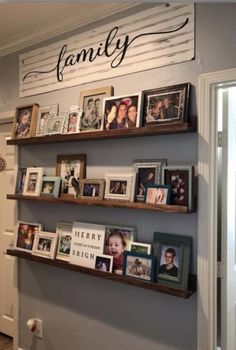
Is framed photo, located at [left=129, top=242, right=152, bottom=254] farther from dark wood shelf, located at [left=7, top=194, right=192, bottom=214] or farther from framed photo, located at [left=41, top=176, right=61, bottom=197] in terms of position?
framed photo, located at [left=41, top=176, right=61, bottom=197]

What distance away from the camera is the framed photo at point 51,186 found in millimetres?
2141

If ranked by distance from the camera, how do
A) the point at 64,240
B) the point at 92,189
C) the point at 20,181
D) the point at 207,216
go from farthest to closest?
the point at 20,181 < the point at 64,240 < the point at 92,189 < the point at 207,216

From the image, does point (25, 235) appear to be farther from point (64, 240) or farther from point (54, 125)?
point (54, 125)

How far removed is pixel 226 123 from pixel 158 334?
4.25ft

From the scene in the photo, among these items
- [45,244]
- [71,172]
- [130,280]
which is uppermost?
[71,172]

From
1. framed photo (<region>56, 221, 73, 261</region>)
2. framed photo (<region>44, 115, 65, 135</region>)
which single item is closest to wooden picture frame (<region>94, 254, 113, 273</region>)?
framed photo (<region>56, 221, 73, 261</region>)

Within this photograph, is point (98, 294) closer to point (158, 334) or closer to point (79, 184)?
point (158, 334)

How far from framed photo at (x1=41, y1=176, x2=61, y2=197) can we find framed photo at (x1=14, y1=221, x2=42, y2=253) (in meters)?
0.31

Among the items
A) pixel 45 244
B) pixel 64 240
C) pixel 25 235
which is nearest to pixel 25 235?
pixel 25 235

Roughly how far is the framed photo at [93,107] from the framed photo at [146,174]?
40cm

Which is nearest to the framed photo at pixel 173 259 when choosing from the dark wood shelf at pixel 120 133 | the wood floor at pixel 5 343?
the dark wood shelf at pixel 120 133

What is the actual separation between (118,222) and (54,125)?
86 cm

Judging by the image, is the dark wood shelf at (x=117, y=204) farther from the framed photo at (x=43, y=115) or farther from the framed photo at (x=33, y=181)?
the framed photo at (x=43, y=115)

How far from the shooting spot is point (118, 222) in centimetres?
194
